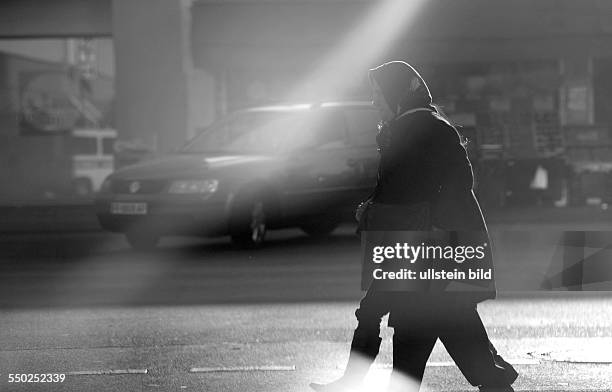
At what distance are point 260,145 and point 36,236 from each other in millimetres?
4102

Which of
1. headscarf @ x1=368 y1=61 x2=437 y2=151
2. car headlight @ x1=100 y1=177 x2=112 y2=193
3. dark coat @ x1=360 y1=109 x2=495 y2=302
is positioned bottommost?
car headlight @ x1=100 y1=177 x2=112 y2=193

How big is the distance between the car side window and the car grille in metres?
2.56

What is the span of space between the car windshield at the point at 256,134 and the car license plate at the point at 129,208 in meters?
1.45

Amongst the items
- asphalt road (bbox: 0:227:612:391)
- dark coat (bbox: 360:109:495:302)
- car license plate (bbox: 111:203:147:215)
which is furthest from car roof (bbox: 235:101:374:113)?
dark coat (bbox: 360:109:495:302)

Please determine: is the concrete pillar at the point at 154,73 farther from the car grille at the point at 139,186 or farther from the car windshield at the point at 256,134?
the car grille at the point at 139,186

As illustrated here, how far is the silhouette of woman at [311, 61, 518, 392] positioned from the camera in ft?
17.8

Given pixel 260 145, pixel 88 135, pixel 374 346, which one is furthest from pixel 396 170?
pixel 88 135

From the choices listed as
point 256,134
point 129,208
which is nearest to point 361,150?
point 256,134

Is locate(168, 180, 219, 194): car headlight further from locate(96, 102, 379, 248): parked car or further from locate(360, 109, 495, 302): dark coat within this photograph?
locate(360, 109, 495, 302): dark coat

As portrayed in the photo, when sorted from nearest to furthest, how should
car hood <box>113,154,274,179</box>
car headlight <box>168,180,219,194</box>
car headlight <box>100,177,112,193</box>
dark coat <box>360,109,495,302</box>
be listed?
dark coat <box>360,109,495,302</box> < car headlight <box>168,180,219,194</box> < car hood <box>113,154,274,179</box> < car headlight <box>100,177,112,193</box>

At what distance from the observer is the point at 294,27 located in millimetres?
24000

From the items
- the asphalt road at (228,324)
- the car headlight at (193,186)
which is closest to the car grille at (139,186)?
the car headlight at (193,186)

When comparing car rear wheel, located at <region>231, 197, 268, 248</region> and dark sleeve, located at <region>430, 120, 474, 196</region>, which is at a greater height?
dark sleeve, located at <region>430, 120, 474, 196</region>

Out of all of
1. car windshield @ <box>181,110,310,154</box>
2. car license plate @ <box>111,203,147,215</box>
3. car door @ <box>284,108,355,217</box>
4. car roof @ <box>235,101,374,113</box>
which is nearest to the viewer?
car license plate @ <box>111,203,147,215</box>
